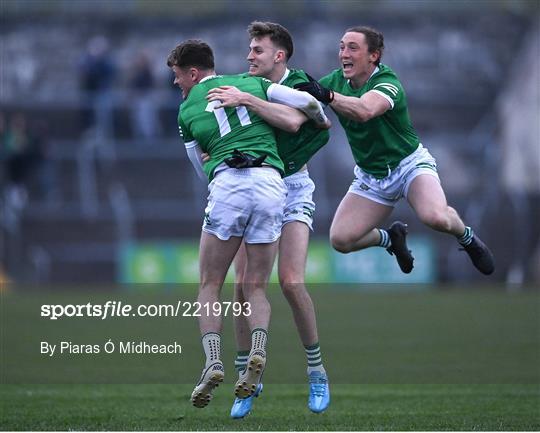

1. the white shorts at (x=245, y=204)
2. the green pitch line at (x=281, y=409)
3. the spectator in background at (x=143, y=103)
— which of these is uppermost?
the white shorts at (x=245, y=204)

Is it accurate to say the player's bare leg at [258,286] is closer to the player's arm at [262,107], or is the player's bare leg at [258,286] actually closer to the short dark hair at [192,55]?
the player's arm at [262,107]

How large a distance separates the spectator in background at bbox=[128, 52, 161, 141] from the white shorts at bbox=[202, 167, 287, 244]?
1718cm

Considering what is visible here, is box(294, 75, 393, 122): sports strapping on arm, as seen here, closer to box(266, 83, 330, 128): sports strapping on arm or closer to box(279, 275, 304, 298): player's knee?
box(266, 83, 330, 128): sports strapping on arm

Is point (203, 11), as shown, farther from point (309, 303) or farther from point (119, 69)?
point (309, 303)

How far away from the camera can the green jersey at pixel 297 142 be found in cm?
864

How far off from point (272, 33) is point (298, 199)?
→ 1263 millimetres

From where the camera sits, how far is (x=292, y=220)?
8.69m

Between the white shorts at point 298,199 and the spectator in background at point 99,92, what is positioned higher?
the white shorts at point 298,199

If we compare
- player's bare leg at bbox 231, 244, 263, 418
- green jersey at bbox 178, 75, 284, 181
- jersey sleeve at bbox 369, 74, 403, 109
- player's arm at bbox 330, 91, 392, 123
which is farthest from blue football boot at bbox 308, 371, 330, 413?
→ jersey sleeve at bbox 369, 74, 403, 109

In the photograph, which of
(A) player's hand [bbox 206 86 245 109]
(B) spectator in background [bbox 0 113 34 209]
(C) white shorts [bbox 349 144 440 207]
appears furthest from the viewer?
(B) spectator in background [bbox 0 113 34 209]

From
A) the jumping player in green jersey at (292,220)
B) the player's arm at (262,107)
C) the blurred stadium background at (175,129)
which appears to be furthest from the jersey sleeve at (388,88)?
the blurred stadium background at (175,129)

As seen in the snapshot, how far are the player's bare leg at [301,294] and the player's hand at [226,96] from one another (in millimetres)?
1254

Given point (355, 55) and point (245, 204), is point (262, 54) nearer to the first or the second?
point (355, 55)

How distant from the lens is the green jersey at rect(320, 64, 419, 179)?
9.03 metres
